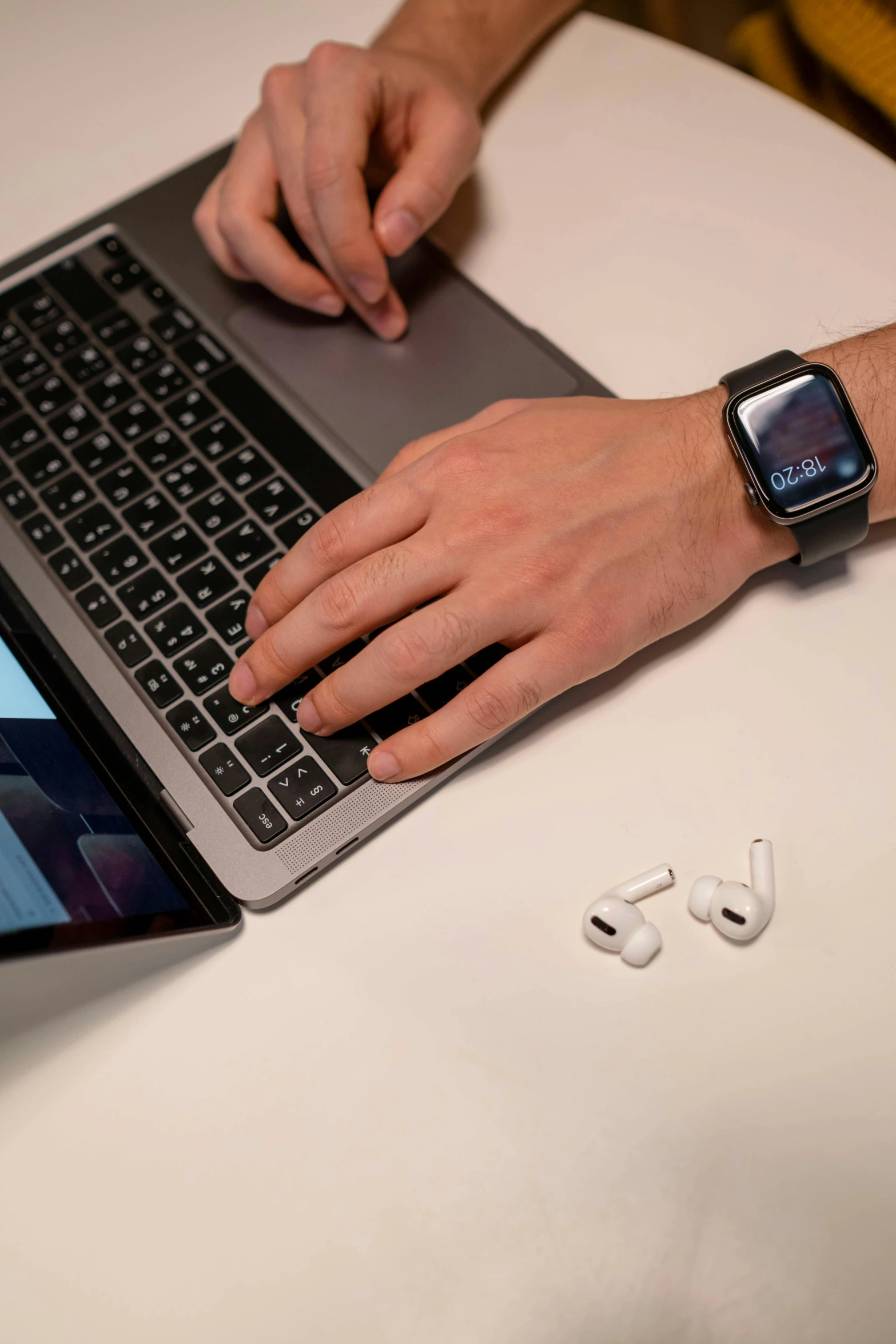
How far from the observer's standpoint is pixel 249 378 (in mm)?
764

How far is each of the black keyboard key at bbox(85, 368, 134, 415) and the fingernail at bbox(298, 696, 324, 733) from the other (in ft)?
1.15

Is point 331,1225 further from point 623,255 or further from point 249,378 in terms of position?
point 623,255

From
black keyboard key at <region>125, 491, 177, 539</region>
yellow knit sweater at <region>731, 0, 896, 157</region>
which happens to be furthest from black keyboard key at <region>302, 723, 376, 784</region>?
yellow knit sweater at <region>731, 0, 896, 157</region>

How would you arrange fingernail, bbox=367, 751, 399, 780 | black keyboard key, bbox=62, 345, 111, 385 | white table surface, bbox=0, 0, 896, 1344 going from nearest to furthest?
white table surface, bbox=0, 0, 896, 1344, fingernail, bbox=367, 751, 399, 780, black keyboard key, bbox=62, 345, 111, 385

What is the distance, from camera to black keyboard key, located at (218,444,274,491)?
0.71 metres

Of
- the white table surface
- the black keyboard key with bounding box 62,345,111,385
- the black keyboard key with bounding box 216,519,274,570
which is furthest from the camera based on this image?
the black keyboard key with bounding box 62,345,111,385

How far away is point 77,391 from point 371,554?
1.12ft

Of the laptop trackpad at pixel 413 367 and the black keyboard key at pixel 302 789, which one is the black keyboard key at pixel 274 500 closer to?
the laptop trackpad at pixel 413 367

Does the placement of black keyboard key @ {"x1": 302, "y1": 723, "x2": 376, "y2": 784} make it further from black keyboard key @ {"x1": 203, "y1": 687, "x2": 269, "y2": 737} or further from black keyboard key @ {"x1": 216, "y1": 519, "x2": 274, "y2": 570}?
black keyboard key @ {"x1": 216, "y1": 519, "x2": 274, "y2": 570}

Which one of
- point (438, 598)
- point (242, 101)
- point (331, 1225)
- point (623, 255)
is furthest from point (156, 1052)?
point (242, 101)

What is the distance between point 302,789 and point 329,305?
0.43 m

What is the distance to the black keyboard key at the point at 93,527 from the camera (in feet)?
2.34

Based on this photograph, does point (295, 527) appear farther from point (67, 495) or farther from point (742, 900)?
point (742, 900)

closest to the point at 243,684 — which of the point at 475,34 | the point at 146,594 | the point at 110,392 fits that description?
the point at 146,594
